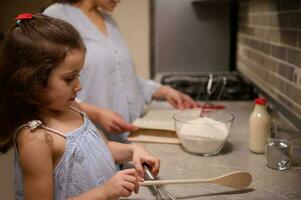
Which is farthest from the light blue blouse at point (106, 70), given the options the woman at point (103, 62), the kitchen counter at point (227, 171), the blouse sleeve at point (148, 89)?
the kitchen counter at point (227, 171)

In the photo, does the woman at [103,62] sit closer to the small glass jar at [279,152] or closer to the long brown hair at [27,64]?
the long brown hair at [27,64]

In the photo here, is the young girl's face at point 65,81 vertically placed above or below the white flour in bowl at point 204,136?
above

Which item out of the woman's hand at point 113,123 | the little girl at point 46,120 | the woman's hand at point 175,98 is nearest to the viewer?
the little girl at point 46,120

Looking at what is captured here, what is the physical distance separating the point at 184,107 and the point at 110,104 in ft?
1.11

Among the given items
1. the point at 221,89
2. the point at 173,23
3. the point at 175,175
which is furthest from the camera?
the point at 173,23

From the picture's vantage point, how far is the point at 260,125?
117cm

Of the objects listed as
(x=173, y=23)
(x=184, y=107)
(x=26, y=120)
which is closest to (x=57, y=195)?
(x=26, y=120)

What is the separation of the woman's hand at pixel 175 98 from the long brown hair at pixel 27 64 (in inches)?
31.2

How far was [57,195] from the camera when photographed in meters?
0.89

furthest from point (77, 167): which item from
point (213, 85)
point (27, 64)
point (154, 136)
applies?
point (213, 85)

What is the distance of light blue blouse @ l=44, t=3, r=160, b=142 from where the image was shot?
1411 millimetres

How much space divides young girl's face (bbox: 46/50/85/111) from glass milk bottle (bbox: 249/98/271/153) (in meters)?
0.58

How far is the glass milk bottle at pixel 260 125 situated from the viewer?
1.17 metres

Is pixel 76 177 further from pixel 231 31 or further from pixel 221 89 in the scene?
pixel 231 31
